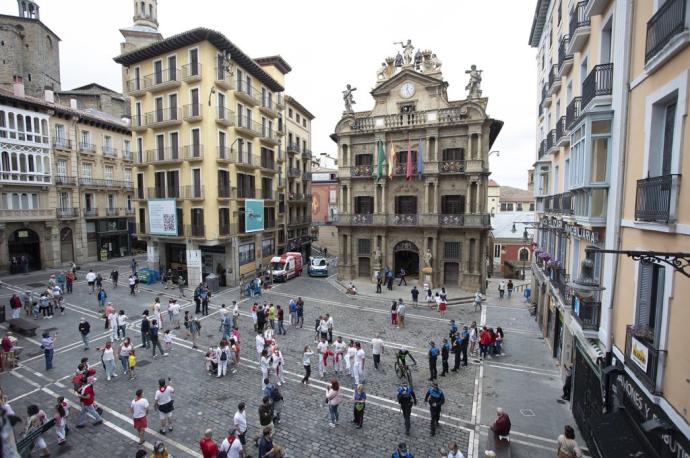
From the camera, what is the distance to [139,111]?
30703mm

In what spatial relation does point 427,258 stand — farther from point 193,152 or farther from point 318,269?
point 193,152

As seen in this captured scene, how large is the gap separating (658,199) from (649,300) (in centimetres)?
220

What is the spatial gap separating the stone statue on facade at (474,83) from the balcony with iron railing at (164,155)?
982 inches

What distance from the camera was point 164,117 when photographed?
29031 millimetres

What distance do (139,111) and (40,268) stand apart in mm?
19735

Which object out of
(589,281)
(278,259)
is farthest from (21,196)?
(589,281)

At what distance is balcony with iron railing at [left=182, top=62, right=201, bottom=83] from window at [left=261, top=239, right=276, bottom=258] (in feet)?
52.9

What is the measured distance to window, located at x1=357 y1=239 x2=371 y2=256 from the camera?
33062 millimetres

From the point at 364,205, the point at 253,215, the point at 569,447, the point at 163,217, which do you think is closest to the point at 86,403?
the point at 569,447

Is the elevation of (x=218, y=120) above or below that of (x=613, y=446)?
above

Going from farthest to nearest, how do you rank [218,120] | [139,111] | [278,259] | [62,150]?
1. [62,150]
2. [278,259]
3. [139,111]
4. [218,120]

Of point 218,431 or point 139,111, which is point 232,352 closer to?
point 218,431

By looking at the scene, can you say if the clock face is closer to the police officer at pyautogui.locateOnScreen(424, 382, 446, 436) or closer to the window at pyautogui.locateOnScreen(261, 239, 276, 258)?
the window at pyautogui.locateOnScreen(261, 239, 276, 258)

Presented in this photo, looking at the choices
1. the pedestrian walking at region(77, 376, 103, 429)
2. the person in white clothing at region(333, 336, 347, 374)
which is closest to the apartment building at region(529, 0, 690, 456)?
the person in white clothing at region(333, 336, 347, 374)
